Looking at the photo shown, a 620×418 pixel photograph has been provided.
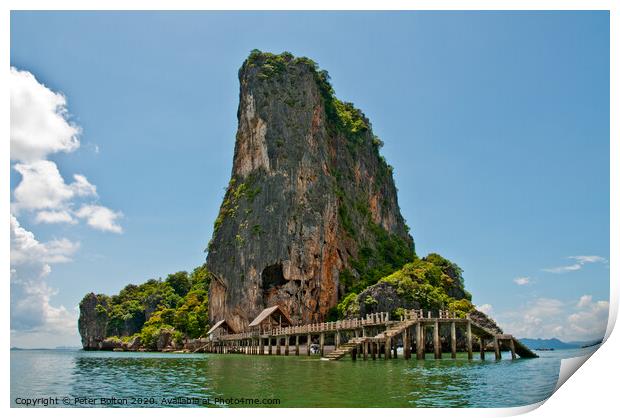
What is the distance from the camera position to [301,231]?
2207 inches

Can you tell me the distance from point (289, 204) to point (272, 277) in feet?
24.3

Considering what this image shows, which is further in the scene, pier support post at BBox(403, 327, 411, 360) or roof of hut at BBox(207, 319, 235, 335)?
roof of hut at BBox(207, 319, 235, 335)

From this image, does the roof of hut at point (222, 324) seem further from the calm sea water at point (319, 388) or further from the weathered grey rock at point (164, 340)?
the calm sea water at point (319, 388)

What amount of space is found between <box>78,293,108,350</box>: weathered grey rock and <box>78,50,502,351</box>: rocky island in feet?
10.5

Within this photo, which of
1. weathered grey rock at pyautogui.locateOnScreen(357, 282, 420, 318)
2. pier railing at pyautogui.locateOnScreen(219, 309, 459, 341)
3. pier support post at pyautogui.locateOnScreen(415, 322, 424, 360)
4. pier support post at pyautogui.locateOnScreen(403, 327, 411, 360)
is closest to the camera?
pier support post at pyautogui.locateOnScreen(403, 327, 411, 360)

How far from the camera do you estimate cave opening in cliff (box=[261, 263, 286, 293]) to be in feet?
183

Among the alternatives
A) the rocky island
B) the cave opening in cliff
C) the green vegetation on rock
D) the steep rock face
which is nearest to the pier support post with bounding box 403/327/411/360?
the rocky island

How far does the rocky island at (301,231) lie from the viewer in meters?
53.8

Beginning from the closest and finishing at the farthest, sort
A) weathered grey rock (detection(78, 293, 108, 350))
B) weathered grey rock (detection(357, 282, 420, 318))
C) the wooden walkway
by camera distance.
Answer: the wooden walkway → weathered grey rock (detection(357, 282, 420, 318)) → weathered grey rock (detection(78, 293, 108, 350))

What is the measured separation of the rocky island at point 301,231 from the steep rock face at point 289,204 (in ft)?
0.39

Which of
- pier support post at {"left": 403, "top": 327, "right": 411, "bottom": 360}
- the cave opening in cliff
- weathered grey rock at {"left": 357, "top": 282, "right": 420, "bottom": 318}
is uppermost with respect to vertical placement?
the cave opening in cliff

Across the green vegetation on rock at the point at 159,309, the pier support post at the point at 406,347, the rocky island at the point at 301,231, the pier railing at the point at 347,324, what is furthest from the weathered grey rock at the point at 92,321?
the pier support post at the point at 406,347

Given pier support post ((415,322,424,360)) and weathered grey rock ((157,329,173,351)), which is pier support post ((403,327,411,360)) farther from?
weathered grey rock ((157,329,173,351))
